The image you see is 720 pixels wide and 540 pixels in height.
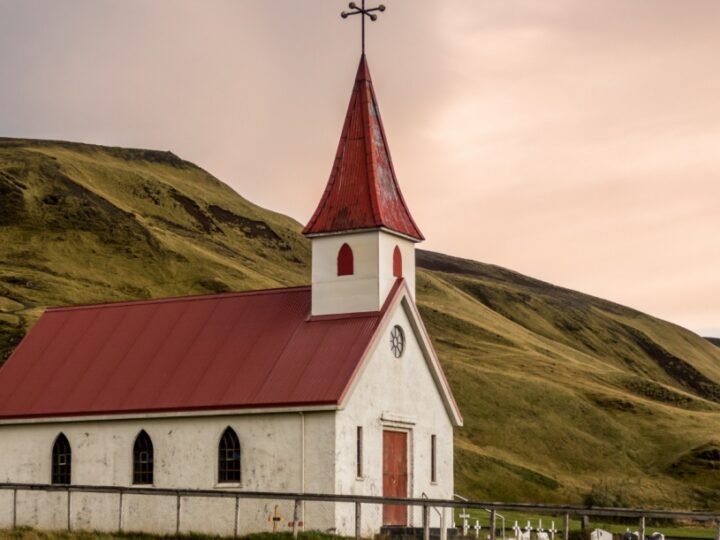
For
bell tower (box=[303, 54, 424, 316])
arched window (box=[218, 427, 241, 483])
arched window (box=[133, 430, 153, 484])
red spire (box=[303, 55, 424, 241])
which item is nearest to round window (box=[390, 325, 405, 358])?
bell tower (box=[303, 54, 424, 316])

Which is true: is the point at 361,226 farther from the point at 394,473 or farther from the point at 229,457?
the point at 229,457

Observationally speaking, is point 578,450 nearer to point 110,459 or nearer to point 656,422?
point 656,422

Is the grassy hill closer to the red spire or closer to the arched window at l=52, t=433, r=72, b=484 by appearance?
the red spire

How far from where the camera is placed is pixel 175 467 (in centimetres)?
4294

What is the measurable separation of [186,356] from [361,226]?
7646 millimetres

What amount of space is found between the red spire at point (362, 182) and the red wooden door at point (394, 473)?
22.9 feet

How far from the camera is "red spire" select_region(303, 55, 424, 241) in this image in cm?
4431

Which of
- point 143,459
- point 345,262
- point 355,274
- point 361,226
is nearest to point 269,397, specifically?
point 355,274

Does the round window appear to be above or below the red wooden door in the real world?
above

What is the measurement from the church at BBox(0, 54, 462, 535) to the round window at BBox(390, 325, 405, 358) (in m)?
0.07

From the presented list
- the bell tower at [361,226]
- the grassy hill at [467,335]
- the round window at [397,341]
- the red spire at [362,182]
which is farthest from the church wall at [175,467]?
the grassy hill at [467,335]

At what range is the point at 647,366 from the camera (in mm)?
194000

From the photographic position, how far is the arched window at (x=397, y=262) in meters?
44.5

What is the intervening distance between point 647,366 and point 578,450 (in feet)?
328
